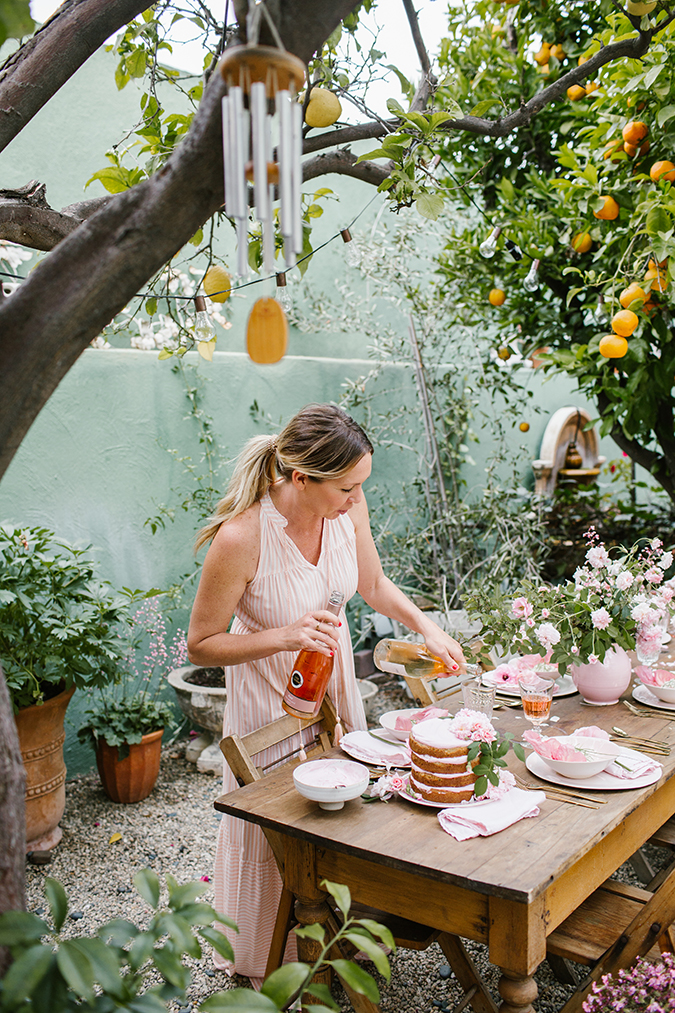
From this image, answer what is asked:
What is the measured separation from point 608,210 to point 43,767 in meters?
3.28

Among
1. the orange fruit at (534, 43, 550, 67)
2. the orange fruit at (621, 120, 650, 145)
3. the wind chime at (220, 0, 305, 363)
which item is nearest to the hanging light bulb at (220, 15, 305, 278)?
the wind chime at (220, 0, 305, 363)

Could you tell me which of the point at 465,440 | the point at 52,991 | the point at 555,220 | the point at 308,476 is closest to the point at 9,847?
the point at 52,991

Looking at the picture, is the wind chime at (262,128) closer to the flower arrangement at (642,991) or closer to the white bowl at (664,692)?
the flower arrangement at (642,991)

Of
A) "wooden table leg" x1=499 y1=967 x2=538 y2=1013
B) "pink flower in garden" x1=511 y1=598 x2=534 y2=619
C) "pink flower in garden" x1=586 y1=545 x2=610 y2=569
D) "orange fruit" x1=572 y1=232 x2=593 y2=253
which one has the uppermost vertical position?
"orange fruit" x1=572 y1=232 x2=593 y2=253

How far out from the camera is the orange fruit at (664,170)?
2891 mm

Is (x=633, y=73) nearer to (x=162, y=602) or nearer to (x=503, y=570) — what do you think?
(x=503, y=570)

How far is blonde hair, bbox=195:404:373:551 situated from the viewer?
214 cm

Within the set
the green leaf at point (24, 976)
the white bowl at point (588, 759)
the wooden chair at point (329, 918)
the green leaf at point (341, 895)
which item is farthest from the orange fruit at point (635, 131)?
the green leaf at point (24, 976)

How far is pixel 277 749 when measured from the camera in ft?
7.56

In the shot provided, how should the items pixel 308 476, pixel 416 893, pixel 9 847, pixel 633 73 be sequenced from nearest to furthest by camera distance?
pixel 9 847
pixel 416 893
pixel 308 476
pixel 633 73

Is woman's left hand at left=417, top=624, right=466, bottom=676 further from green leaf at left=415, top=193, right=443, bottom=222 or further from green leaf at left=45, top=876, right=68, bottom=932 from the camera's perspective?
green leaf at left=45, top=876, right=68, bottom=932

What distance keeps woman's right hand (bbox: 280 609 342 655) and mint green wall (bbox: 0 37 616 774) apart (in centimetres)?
217

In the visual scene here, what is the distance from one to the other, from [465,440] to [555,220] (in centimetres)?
238

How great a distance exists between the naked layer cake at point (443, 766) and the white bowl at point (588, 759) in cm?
24
